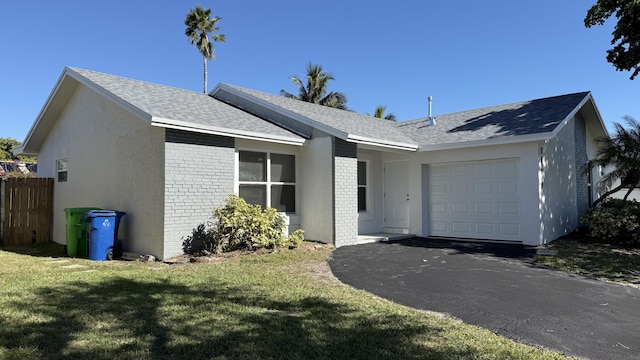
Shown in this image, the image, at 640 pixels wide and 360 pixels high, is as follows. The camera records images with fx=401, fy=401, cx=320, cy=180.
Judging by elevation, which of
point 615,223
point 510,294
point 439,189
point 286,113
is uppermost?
point 286,113

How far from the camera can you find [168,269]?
7.53 m

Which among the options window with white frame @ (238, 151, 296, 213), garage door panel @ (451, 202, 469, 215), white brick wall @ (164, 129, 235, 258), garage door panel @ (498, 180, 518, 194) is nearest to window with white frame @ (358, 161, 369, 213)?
window with white frame @ (238, 151, 296, 213)

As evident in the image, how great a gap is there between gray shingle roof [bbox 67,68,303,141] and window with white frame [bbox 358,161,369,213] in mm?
2959

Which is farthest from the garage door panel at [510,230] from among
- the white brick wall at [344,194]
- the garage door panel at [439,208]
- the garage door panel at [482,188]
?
the white brick wall at [344,194]

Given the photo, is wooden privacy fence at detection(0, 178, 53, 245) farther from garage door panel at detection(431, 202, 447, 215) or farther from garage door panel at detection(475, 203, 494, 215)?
garage door panel at detection(475, 203, 494, 215)

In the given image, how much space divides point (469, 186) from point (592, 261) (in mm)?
4025

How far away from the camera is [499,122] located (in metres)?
12.5

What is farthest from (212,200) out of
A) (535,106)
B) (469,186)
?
(535,106)

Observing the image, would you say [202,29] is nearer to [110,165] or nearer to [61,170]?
[61,170]

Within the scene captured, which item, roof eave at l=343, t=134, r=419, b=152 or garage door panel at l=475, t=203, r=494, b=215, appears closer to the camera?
roof eave at l=343, t=134, r=419, b=152

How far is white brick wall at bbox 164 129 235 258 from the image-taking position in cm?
866

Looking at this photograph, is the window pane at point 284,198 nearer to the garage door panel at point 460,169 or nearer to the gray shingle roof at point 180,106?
the gray shingle roof at point 180,106

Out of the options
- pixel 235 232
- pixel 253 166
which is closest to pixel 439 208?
pixel 253 166

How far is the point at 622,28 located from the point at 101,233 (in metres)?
16.0
